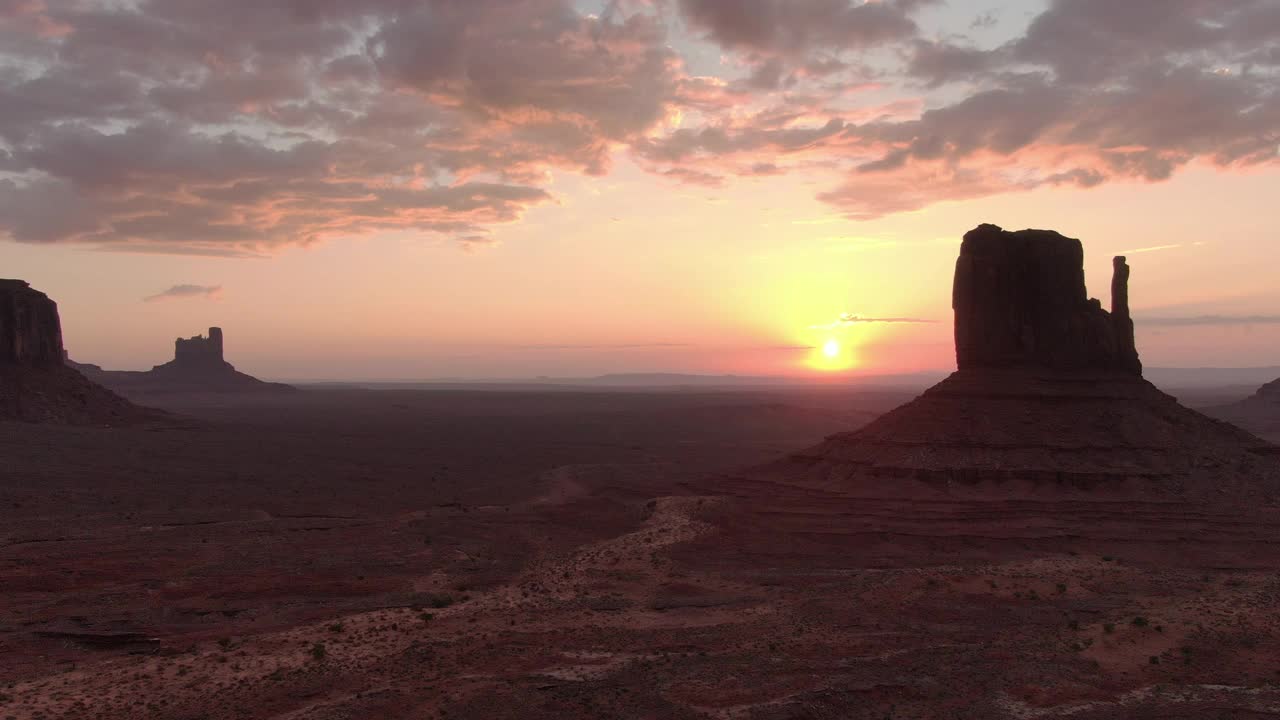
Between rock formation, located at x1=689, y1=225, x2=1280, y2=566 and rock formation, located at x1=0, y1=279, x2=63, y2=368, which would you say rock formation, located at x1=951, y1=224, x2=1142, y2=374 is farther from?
rock formation, located at x1=0, y1=279, x2=63, y2=368

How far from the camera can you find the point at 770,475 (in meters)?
53.4

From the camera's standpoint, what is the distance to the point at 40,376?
282 ft

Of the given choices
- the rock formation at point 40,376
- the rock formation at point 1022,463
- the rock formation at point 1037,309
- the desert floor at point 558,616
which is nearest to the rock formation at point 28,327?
the rock formation at point 40,376

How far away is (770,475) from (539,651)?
3281 centimetres

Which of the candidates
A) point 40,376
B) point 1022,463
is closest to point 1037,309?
point 1022,463

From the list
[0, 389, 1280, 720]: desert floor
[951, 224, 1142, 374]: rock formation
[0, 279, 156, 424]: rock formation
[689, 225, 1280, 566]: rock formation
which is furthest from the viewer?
[0, 279, 156, 424]: rock formation

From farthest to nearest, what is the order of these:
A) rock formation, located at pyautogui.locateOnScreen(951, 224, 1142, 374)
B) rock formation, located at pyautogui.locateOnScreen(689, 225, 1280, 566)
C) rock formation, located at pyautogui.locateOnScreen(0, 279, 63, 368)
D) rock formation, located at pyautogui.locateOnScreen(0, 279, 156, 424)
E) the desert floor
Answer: rock formation, located at pyautogui.locateOnScreen(0, 279, 63, 368) < rock formation, located at pyautogui.locateOnScreen(0, 279, 156, 424) < rock formation, located at pyautogui.locateOnScreen(951, 224, 1142, 374) < rock formation, located at pyautogui.locateOnScreen(689, 225, 1280, 566) < the desert floor

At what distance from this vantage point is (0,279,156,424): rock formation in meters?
80.2

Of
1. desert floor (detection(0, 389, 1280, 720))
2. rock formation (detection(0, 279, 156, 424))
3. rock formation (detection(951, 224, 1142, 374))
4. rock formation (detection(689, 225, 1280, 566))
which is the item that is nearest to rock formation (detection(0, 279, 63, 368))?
rock formation (detection(0, 279, 156, 424))

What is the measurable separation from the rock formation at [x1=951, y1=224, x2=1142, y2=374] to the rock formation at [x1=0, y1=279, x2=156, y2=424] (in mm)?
83888

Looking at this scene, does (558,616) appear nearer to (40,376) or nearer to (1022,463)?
(1022,463)

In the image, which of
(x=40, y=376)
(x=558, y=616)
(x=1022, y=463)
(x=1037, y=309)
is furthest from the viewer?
(x=40, y=376)

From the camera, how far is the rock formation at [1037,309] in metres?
48.8

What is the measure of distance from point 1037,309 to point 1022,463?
11.1 metres
